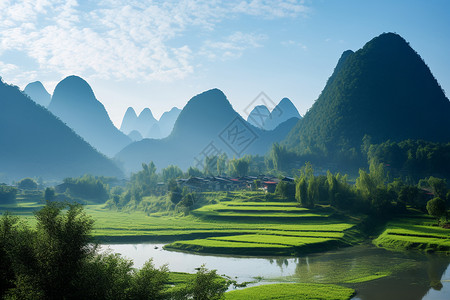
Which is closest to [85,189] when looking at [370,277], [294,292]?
[294,292]

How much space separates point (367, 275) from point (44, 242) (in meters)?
22.4

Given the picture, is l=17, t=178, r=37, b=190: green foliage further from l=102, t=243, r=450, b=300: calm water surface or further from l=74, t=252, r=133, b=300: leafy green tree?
l=74, t=252, r=133, b=300: leafy green tree

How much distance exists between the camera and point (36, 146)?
14975cm

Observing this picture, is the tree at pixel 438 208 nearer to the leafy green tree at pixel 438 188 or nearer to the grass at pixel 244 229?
the grass at pixel 244 229

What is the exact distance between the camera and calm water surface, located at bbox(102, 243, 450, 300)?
22.9 meters

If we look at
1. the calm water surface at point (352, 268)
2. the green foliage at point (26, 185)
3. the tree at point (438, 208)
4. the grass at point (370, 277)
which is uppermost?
the green foliage at point (26, 185)

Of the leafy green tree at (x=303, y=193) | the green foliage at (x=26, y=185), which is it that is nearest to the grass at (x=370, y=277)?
the leafy green tree at (x=303, y=193)

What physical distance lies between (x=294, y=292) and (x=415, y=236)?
21.2m

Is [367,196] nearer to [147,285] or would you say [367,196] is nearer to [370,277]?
[370,277]

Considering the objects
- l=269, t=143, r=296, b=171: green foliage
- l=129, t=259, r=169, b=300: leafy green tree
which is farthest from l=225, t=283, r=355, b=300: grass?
l=269, t=143, r=296, b=171: green foliage

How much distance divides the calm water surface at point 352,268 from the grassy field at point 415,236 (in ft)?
6.05

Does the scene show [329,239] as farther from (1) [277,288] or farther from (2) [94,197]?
(2) [94,197]

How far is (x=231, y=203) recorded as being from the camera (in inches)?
2248

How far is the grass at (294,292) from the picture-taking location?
21281 millimetres
